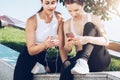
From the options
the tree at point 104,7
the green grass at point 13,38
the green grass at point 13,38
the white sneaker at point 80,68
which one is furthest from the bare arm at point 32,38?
the green grass at point 13,38

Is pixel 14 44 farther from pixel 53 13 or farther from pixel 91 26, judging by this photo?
pixel 91 26

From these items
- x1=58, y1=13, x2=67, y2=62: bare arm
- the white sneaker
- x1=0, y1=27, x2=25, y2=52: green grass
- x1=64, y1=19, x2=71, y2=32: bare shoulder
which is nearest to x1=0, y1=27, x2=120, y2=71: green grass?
x1=0, y1=27, x2=25, y2=52: green grass

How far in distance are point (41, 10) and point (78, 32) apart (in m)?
0.79

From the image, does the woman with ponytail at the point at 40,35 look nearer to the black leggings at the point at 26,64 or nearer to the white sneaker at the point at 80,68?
the black leggings at the point at 26,64

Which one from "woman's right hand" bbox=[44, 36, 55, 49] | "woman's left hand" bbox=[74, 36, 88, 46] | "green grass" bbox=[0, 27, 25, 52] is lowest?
"green grass" bbox=[0, 27, 25, 52]

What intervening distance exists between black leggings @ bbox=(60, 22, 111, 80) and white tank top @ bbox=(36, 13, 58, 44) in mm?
687

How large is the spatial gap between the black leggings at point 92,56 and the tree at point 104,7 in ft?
7.81

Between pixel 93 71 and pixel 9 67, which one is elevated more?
pixel 93 71

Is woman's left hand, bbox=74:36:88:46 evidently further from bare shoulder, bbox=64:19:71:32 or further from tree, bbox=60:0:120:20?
tree, bbox=60:0:120:20

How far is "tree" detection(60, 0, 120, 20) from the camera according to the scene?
7.28 m

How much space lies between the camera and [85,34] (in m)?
4.91

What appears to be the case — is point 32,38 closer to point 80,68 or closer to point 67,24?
point 67,24

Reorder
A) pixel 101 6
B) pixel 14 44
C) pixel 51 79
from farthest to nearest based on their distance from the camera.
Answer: pixel 14 44, pixel 101 6, pixel 51 79

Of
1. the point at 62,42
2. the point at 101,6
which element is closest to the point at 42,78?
the point at 62,42
